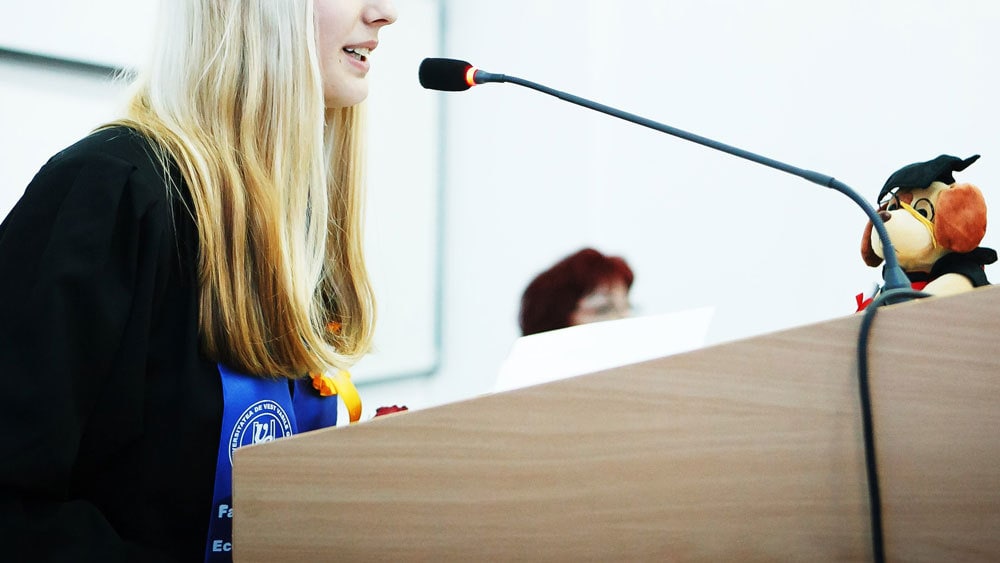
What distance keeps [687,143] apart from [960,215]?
1.56 m

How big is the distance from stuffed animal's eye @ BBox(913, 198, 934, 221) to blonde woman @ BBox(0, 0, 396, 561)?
88 cm

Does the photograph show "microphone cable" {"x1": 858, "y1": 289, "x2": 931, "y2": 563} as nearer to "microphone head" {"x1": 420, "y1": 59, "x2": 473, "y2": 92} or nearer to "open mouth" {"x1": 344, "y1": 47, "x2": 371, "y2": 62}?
"microphone head" {"x1": 420, "y1": 59, "x2": 473, "y2": 92}

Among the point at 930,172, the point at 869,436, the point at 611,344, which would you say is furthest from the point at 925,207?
the point at 869,436

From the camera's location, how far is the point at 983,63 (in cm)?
202

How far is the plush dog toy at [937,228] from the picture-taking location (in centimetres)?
129

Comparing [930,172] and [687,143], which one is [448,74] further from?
[687,143]

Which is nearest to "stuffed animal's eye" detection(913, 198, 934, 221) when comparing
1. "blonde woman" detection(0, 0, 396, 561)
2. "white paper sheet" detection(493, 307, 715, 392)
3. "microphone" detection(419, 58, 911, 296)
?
"microphone" detection(419, 58, 911, 296)

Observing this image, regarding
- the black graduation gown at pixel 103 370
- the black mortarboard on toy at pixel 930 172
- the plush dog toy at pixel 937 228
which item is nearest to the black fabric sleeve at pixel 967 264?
the plush dog toy at pixel 937 228

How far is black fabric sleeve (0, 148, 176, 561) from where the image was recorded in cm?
Result: 74

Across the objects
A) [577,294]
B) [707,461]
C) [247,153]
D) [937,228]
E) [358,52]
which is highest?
[358,52]

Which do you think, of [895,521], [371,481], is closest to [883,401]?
[895,521]

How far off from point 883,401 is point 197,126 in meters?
0.79

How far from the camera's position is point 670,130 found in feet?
3.13

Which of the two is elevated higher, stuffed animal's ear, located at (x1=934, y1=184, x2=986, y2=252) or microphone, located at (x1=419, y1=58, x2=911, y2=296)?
microphone, located at (x1=419, y1=58, x2=911, y2=296)
